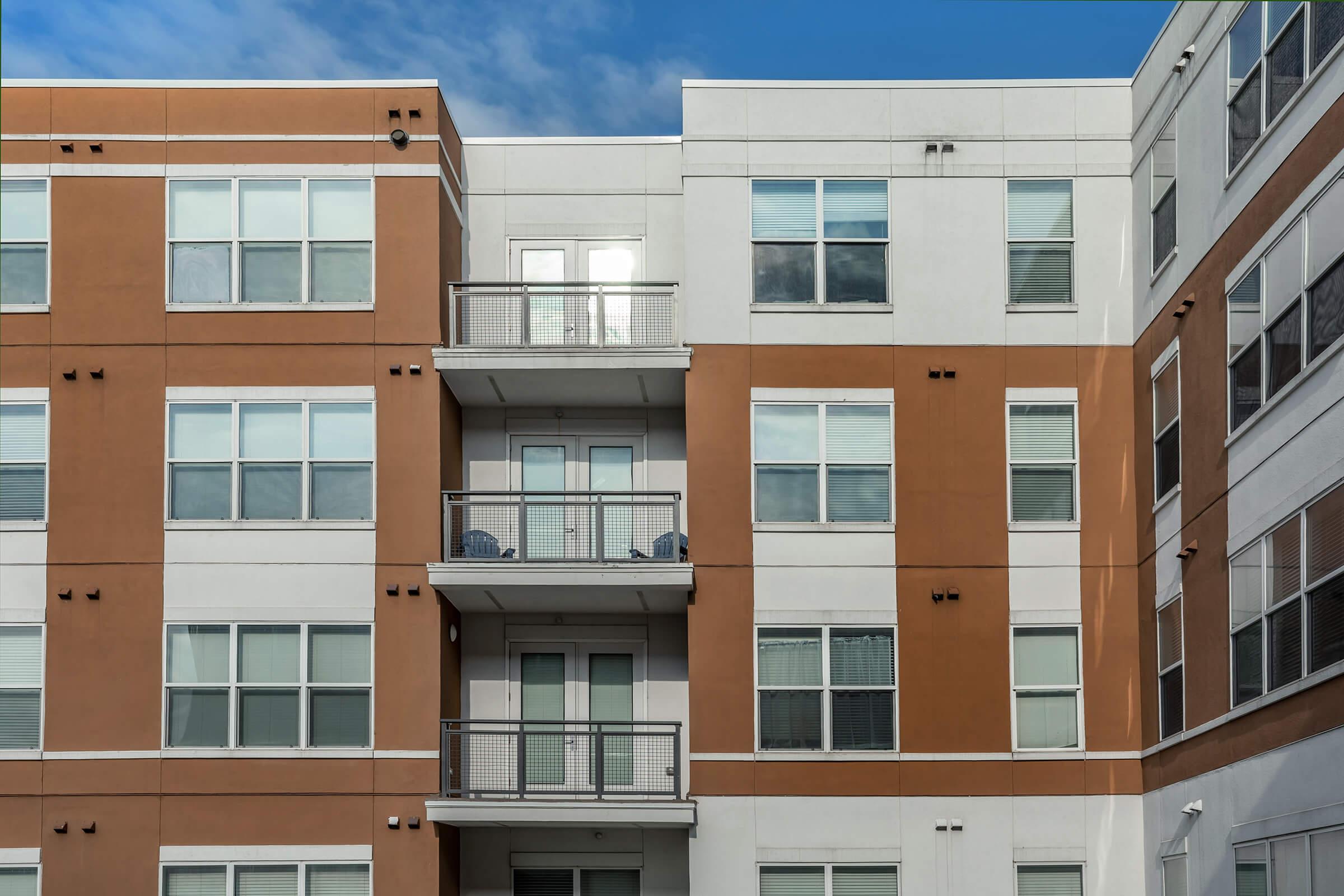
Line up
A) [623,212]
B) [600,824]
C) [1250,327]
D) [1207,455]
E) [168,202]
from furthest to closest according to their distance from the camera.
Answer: [623,212]
[168,202]
[600,824]
[1207,455]
[1250,327]

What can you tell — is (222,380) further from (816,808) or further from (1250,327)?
(1250,327)

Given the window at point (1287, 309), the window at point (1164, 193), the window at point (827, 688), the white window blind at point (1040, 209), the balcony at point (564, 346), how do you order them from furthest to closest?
the white window blind at point (1040, 209) → the balcony at point (564, 346) → the window at point (827, 688) → the window at point (1164, 193) → the window at point (1287, 309)

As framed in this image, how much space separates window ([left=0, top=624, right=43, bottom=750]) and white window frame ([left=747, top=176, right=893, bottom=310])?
33.1ft

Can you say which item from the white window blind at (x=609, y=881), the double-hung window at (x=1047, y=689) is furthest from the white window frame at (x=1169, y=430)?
the white window blind at (x=609, y=881)

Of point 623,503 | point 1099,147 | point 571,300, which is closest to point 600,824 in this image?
point 623,503

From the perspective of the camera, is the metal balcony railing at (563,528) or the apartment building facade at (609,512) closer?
the apartment building facade at (609,512)

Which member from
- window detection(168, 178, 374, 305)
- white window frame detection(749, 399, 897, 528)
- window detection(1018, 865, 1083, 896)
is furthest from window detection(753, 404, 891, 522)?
window detection(168, 178, 374, 305)

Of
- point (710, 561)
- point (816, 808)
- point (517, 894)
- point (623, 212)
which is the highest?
point (623, 212)

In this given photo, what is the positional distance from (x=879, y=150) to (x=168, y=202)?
9261mm

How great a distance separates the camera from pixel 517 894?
1961 centimetres

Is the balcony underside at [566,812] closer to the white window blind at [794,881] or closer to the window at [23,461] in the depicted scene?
the white window blind at [794,881]

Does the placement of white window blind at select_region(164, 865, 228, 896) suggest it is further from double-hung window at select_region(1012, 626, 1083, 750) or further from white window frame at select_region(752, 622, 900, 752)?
double-hung window at select_region(1012, 626, 1083, 750)

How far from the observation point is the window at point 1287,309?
13.3 meters

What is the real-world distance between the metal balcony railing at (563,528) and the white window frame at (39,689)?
200 inches
